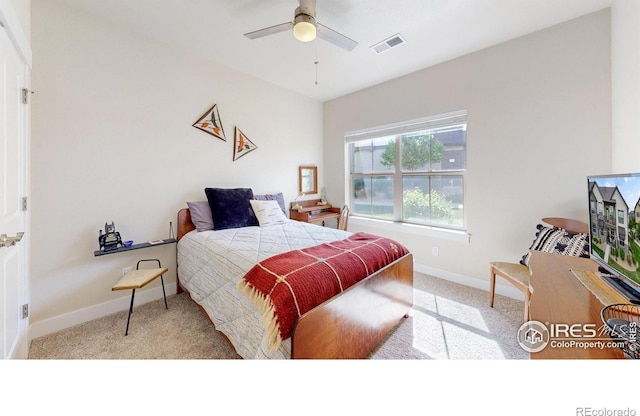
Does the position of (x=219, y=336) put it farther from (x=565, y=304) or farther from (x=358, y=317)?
(x=565, y=304)

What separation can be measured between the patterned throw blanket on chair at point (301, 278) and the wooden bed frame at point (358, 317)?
0.17 feet

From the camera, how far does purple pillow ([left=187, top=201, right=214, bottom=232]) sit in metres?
2.59

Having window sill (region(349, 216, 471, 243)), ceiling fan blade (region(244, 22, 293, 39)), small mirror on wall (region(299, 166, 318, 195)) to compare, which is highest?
ceiling fan blade (region(244, 22, 293, 39))

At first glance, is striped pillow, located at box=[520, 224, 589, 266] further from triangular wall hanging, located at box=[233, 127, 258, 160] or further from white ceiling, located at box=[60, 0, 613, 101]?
triangular wall hanging, located at box=[233, 127, 258, 160]

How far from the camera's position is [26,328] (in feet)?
5.61

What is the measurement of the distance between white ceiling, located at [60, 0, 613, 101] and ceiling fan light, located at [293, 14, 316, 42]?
0.40 m

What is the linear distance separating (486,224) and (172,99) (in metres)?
3.84

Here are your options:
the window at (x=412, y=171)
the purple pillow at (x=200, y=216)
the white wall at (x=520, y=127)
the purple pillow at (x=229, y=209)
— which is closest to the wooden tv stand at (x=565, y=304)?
the white wall at (x=520, y=127)

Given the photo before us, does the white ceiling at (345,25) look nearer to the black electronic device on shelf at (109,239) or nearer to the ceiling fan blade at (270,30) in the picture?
the ceiling fan blade at (270,30)

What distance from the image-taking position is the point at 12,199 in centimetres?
141

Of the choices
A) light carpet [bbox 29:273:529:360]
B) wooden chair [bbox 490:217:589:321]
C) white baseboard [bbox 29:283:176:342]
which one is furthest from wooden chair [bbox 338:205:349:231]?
white baseboard [bbox 29:283:176:342]

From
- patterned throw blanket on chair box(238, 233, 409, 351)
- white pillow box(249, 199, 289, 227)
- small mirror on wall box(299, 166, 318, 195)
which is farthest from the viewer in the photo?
small mirror on wall box(299, 166, 318, 195)

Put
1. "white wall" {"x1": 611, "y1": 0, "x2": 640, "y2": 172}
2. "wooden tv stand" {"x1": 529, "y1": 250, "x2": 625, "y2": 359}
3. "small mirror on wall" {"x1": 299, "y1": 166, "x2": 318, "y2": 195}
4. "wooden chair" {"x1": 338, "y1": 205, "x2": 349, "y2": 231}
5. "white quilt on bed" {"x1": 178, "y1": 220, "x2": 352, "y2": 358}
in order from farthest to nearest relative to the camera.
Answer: "small mirror on wall" {"x1": 299, "y1": 166, "x2": 318, "y2": 195}
"wooden chair" {"x1": 338, "y1": 205, "x2": 349, "y2": 231}
"white wall" {"x1": 611, "y1": 0, "x2": 640, "y2": 172}
"white quilt on bed" {"x1": 178, "y1": 220, "x2": 352, "y2": 358}
"wooden tv stand" {"x1": 529, "y1": 250, "x2": 625, "y2": 359}
